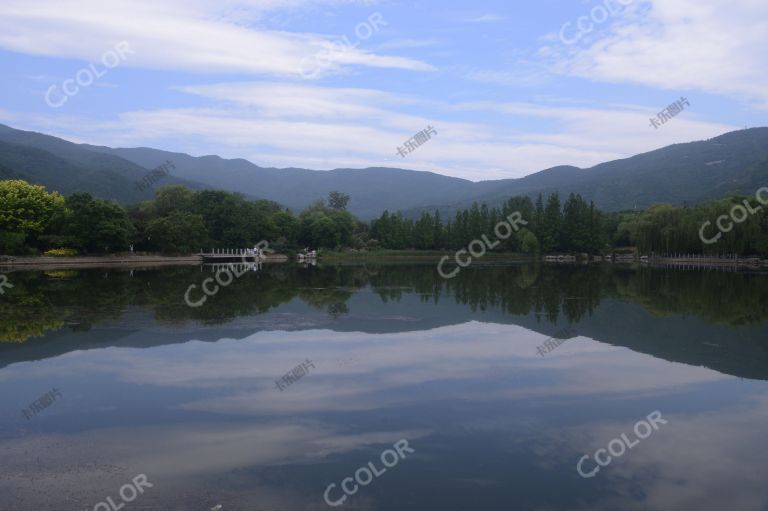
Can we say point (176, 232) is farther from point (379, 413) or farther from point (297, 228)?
point (379, 413)

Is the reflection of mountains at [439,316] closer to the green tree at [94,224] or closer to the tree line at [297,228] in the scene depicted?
the green tree at [94,224]

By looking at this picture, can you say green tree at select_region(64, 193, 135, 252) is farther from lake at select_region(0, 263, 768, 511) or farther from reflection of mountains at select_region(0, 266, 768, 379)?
lake at select_region(0, 263, 768, 511)

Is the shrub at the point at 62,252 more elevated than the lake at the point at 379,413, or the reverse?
the shrub at the point at 62,252

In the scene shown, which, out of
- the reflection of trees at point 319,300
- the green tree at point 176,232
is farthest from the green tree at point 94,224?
the reflection of trees at point 319,300

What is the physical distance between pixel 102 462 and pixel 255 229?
248ft

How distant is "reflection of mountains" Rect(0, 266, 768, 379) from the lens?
13.9 m

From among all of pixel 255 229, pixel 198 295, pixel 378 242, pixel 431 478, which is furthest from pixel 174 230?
pixel 431 478

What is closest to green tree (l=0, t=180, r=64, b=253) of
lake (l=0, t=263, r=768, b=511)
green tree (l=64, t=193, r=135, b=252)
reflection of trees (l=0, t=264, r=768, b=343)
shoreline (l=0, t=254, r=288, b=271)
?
green tree (l=64, t=193, r=135, b=252)

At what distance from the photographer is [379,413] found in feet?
28.7

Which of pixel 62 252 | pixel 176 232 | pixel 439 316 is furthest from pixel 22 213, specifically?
pixel 439 316

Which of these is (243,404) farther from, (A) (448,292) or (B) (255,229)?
(B) (255,229)

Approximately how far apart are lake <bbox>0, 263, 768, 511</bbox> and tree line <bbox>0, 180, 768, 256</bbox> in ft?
134

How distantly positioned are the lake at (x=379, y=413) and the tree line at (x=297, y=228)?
4081cm

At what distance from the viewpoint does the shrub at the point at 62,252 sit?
5393 cm
